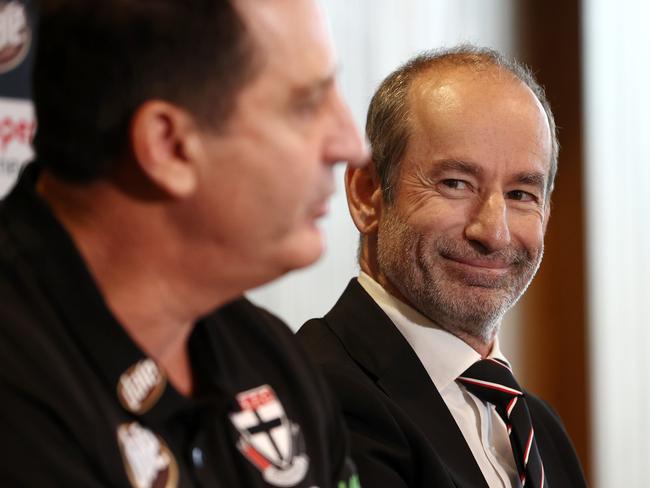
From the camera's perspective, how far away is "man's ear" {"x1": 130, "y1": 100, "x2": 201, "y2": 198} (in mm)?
1146

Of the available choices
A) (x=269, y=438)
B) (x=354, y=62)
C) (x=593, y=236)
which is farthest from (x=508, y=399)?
(x=593, y=236)

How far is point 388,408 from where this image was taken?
1.87 m

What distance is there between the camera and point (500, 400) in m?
2.06

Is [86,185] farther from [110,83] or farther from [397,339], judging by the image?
[397,339]

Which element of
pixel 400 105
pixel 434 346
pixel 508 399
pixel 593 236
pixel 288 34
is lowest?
pixel 593 236

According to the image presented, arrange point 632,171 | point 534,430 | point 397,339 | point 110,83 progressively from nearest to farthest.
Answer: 1. point 110,83
2. point 397,339
3. point 534,430
4. point 632,171

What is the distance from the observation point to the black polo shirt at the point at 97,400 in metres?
1.07

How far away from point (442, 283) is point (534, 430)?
1.27ft

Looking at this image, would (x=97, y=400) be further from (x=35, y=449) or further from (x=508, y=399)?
(x=508, y=399)

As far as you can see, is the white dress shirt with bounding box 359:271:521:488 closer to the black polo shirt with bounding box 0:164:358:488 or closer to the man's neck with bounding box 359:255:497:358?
the man's neck with bounding box 359:255:497:358

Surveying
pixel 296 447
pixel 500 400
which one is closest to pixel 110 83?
pixel 296 447

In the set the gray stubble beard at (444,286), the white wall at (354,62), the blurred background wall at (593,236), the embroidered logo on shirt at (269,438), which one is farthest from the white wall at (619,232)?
the embroidered logo on shirt at (269,438)

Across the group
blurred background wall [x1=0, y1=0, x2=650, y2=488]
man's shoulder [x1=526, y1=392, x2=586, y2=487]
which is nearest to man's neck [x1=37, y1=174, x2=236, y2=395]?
man's shoulder [x1=526, y1=392, x2=586, y2=487]

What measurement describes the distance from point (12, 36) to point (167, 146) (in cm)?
137
